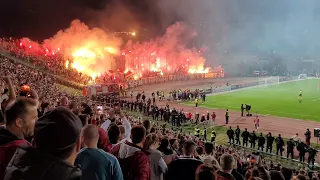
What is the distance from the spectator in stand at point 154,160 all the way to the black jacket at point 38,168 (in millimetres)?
2584

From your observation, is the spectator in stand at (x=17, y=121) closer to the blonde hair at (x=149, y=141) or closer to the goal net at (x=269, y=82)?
the blonde hair at (x=149, y=141)

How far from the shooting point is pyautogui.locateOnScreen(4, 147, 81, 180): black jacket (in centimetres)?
210

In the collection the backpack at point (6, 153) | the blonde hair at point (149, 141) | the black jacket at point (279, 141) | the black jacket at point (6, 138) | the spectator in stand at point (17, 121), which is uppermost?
the spectator in stand at point (17, 121)

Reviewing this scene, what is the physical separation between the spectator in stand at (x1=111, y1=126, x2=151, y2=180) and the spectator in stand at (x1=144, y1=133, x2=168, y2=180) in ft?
0.28

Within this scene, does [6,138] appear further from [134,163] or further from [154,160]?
[154,160]

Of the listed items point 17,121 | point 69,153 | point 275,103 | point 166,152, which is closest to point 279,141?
point 166,152

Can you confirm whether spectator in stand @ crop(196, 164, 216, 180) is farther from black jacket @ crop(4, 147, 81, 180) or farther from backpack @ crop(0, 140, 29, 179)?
backpack @ crop(0, 140, 29, 179)

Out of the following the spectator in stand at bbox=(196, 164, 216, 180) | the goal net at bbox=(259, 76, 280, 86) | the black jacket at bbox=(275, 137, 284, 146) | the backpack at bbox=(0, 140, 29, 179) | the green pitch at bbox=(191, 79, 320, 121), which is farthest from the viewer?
the goal net at bbox=(259, 76, 280, 86)

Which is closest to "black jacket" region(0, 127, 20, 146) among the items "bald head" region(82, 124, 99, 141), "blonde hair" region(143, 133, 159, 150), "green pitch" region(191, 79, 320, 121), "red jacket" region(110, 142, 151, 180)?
"bald head" region(82, 124, 99, 141)

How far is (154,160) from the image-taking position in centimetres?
471

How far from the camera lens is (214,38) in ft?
323

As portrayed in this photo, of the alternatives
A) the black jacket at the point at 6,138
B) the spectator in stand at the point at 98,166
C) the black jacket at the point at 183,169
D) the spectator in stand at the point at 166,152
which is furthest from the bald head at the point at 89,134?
the spectator in stand at the point at 166,152

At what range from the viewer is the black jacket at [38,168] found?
6.89ft

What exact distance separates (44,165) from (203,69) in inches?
3415
